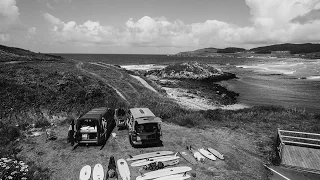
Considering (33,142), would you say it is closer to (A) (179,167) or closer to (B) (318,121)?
(A) (179,167)

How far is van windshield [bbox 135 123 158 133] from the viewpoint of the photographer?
593 inches

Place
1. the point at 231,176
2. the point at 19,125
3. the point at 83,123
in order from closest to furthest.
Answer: the point at 231,176, the point at 83,123, the point at 19,125

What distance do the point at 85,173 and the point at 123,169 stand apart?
224cm

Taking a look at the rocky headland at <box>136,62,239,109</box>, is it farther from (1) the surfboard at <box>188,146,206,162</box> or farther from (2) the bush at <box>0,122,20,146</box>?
(2) the bush at <box>0,122,20,146</box>

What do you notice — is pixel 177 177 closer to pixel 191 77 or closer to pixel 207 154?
pixel 207 154

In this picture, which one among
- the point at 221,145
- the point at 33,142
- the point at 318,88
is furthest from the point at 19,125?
the point at 318,88

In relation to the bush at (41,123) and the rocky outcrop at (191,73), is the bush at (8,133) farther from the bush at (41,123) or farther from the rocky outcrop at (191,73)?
the rocky outcrop at (191,73)

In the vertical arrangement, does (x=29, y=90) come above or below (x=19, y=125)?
above

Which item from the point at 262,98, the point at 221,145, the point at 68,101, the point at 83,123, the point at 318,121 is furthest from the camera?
the point at 262,98

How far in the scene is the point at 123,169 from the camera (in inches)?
493

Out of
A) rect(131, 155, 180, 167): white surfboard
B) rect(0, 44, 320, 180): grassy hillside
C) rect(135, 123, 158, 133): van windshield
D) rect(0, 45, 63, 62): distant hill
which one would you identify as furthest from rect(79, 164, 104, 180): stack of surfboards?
rect(0, 45, 63, 62): distant hill

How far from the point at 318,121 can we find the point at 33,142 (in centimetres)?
3031

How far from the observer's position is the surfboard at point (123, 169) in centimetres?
1186

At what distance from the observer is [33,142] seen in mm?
16266
